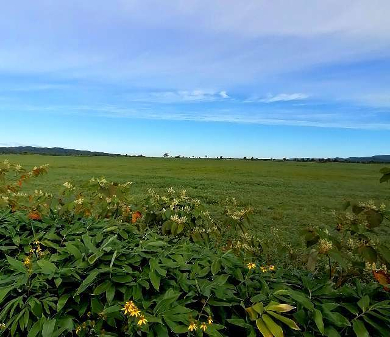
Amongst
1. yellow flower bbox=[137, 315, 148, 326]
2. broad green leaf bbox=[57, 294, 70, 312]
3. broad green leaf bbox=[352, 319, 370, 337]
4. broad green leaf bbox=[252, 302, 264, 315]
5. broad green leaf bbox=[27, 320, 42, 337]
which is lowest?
broad green leaf bbox=[27, 320, 42, 337]

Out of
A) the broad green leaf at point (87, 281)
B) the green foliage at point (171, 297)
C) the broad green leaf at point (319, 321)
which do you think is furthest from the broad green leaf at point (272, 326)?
the broad green leaf at point (87, 281)

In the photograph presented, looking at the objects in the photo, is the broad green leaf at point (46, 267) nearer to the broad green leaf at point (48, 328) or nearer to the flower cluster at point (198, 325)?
the broad green leaf at point (48, 328)

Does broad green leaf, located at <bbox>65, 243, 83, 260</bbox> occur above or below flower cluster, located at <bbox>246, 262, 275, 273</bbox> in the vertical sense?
above

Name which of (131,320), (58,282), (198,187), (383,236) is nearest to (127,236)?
(58,282)

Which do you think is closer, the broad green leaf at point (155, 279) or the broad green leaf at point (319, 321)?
the broad green leaf at point (319, 321)

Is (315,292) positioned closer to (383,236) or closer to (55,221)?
(55,221)

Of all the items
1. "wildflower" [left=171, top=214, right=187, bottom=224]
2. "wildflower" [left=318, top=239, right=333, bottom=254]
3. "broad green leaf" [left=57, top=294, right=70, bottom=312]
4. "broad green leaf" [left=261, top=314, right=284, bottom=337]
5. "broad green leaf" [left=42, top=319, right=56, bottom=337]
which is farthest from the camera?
"wildflower" [left=171, top=214, right=187, bottom=224]

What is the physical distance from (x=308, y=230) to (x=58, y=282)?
4.21 ft

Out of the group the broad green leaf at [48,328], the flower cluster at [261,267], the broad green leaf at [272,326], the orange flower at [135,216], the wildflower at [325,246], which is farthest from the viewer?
the orange flower at [135,216]

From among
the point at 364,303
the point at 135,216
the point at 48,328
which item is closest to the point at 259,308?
the point at 364,303

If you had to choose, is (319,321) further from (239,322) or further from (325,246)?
(325,246)

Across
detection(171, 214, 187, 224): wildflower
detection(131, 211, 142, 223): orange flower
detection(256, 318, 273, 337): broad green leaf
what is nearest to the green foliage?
detection(256, 318, 273, 337): broad green leaf

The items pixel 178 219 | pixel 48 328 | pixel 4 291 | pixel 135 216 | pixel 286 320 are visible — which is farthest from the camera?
pixel 135 216

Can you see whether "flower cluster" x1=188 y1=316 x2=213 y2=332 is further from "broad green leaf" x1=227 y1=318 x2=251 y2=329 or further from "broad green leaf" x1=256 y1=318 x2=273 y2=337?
"broad green leaf" x1=256 y1=318 x2=273 y2=337
